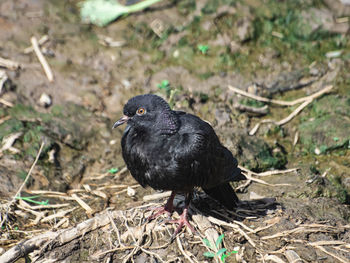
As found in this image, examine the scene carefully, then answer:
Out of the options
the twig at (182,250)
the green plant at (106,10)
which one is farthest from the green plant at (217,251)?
the green plant at (106,10)

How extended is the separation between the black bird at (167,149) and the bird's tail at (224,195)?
0.31 m

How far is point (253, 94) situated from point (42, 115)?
333cm

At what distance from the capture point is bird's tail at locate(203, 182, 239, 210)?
4.78 meters

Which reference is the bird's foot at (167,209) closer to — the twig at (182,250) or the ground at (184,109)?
the ground at (184,109)

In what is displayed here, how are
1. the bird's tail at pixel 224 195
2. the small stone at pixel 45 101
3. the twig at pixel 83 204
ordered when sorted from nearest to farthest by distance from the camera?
1. the bird's tail at pixel 224 195
2. the twig at pixel 83 204
3. the small stone at pixel 45 101

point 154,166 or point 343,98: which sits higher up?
point 154,166

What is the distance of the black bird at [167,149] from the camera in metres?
4.07

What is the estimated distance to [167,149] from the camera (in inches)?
160

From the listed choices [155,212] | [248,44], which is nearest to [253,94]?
[248,44]

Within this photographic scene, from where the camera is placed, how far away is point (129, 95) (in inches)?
275

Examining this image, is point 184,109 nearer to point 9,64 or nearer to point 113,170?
point 113,170

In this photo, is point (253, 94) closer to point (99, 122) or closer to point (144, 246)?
point (99, 122)

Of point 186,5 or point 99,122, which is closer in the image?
point 99,122

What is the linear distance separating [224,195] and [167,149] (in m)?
1.12
